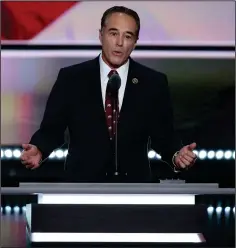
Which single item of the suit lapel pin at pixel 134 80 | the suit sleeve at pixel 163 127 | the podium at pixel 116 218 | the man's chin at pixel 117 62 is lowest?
the podium at pixel 116 218

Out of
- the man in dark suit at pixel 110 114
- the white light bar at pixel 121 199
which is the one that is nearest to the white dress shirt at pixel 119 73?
the man in dark suit at pixel 110 114

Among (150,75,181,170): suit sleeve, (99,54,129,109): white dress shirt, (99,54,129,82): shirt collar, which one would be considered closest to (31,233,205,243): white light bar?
(150,75,181,170): suit sleeve

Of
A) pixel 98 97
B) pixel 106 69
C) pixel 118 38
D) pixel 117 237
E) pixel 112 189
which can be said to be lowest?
pixel 117 237

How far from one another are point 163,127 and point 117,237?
1.00 metres

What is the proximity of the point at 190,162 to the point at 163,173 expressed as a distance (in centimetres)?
154

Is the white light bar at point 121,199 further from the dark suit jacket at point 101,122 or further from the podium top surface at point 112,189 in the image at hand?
the dark suit jacket at point 101,122

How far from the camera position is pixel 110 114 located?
2482mm

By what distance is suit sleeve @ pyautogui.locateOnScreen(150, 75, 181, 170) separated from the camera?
93.0 inches

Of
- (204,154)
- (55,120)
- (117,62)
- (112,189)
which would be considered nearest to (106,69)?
(117,62)

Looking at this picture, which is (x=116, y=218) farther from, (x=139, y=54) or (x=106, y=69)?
(x=139, y=54)

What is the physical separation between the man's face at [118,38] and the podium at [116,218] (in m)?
1.04

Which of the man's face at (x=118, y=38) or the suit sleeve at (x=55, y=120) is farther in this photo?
the man's face at (x=118, y=38)

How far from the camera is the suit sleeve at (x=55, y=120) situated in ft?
7.80

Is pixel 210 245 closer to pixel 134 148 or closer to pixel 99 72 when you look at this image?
pixel 134 148
